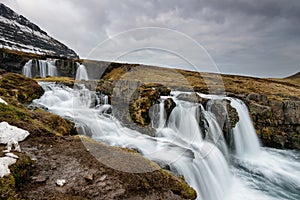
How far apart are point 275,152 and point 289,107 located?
4.39 m

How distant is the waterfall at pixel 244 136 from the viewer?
1241 centimetres

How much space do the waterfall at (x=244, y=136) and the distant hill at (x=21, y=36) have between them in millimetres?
81003

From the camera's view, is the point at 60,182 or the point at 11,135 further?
the point at 11,135

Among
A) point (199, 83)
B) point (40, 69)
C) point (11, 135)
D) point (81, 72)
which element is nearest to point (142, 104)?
point (11, 135)

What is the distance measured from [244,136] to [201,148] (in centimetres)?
575

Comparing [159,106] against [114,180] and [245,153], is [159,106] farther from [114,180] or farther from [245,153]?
[114,180]

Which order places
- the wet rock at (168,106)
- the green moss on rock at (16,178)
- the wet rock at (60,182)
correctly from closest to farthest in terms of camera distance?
1. the green moss on rock at (16,178)
2. the wet rock at (60,182)
3. the wet rock at (168,106)

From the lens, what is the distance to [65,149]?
422 centimetres

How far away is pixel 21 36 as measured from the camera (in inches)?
3501

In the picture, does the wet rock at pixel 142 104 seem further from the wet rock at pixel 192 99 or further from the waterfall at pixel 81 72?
the waterfall at pixel 81 72

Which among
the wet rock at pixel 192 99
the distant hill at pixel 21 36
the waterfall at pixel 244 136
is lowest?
the waterfall at pixel 244 136

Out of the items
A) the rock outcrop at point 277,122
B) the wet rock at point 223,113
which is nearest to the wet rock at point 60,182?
the wet rock at point 223,113

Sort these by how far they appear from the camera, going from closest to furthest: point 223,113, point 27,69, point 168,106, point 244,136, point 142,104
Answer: point 142,104 < point 168,106 < point 223,113 < point 244,136 < point 27,69

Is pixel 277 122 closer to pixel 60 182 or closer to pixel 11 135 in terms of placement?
pixel 60 182
